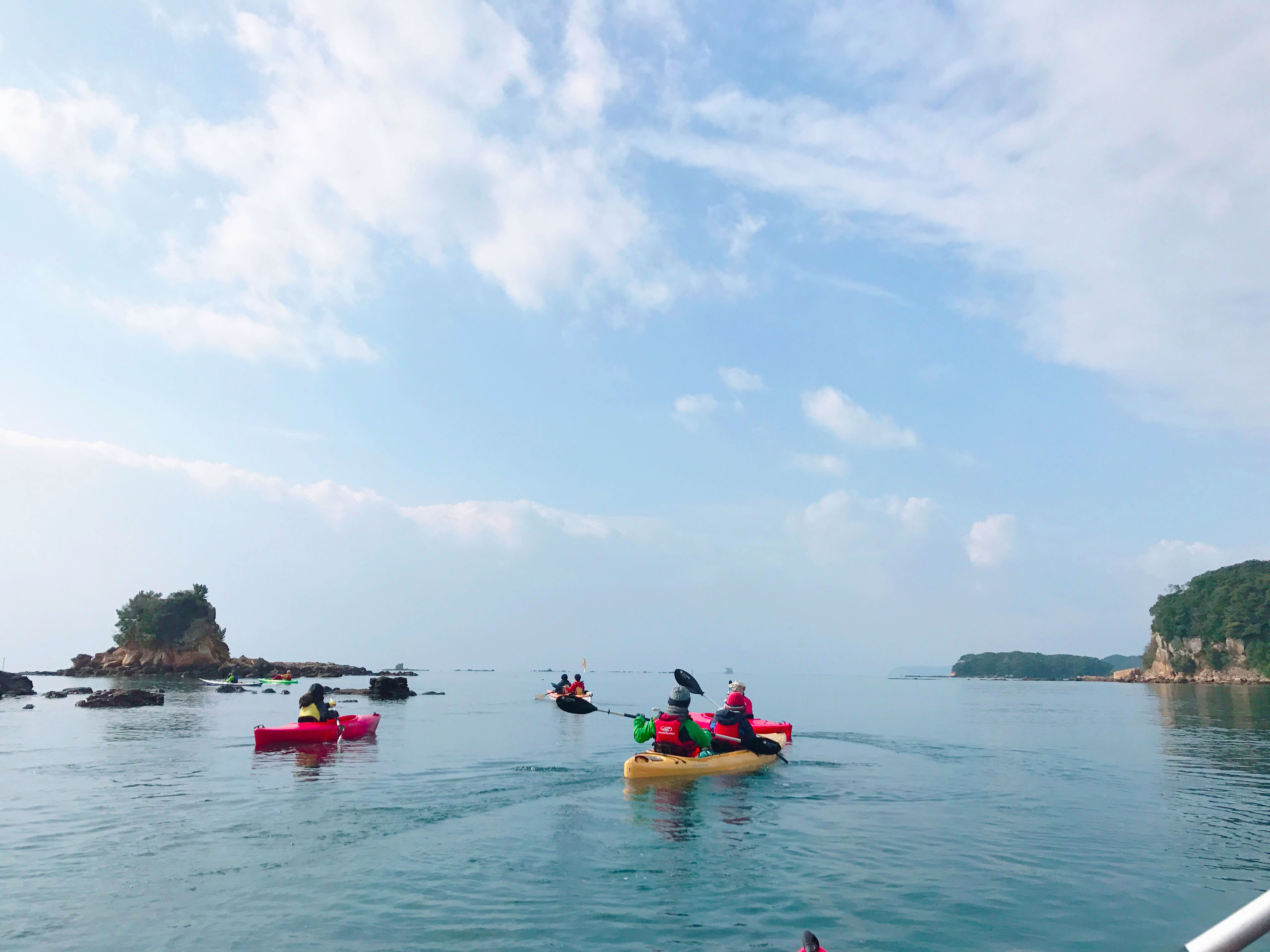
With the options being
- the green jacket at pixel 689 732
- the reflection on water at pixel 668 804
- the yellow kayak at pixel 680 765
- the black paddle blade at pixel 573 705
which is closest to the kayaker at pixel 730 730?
the green jacket at pixel 689 732

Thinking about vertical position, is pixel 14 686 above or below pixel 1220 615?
below

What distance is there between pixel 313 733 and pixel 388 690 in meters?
42.7

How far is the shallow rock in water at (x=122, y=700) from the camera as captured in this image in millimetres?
54469

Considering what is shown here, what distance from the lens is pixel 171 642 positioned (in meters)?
124

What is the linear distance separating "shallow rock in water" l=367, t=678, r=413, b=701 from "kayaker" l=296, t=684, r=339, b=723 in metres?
40.5

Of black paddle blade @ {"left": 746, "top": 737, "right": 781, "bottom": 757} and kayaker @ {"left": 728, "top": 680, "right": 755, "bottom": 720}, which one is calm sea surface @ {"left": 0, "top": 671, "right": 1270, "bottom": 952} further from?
kayaker @ {"left": 728, "top": 680, "right": 755, "bottom": 720}

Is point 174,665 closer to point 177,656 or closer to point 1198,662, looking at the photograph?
point 177,656

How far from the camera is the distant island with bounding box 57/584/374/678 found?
399ft

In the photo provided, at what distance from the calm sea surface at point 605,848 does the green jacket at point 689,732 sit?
4.40ft

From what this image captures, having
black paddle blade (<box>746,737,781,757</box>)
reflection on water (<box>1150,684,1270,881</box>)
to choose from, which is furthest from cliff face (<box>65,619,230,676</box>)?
reflection on water (<box>1150,684,1270,881</box>)

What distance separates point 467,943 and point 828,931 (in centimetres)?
525

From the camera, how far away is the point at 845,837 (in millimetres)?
17234

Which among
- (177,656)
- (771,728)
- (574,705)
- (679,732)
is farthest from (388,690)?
(177,656)

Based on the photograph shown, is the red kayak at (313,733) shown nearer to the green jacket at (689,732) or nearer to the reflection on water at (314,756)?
the reflection on water at (314,756)
